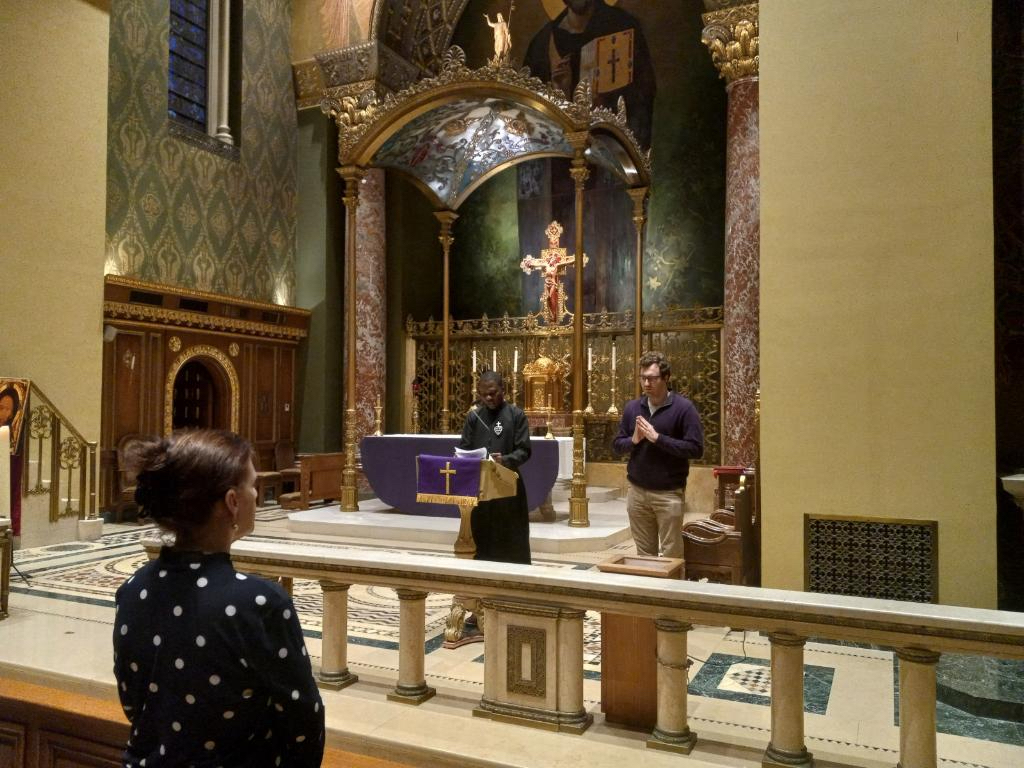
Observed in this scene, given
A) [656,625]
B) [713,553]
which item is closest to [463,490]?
[713,553]

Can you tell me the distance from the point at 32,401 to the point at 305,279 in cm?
555

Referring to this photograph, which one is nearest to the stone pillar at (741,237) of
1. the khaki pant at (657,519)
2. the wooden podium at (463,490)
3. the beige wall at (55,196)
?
the khaki pant at (657,519)

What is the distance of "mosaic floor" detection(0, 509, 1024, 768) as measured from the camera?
3.21 metres

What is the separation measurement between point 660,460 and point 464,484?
1.24 meters

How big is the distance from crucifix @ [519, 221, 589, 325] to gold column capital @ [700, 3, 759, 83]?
11.1 ft

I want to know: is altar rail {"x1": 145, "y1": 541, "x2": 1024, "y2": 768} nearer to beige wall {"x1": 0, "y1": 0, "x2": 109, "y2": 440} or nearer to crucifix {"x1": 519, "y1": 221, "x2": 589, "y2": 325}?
beige wall {"x1": 0, "y1": 0, "x2": 109, "y2": 440}

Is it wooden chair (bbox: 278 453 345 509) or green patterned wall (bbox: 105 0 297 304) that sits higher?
green patterned wall (bbox: 105 0 297 304)

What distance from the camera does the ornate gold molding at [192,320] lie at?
10.5m

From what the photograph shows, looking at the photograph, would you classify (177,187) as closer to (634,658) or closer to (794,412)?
(794,412)

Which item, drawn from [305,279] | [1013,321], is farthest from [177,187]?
[1013,321]

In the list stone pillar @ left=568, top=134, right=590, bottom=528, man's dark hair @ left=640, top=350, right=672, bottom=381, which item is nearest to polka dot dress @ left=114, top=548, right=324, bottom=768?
man's dark hair @ left=640, top=350, right=672, bottom=381

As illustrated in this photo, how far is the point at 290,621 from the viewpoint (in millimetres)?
1530

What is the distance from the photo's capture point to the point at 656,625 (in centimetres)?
269

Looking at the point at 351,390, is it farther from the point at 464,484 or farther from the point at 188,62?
the point at 188,62
